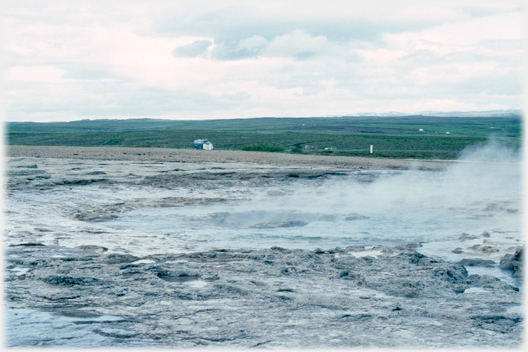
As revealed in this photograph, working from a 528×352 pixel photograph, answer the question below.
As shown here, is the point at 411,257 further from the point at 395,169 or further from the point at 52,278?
the point at 395,169

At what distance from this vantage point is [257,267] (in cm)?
745

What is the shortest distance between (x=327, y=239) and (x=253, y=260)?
2.71m

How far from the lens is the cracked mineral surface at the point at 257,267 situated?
16.1 feet

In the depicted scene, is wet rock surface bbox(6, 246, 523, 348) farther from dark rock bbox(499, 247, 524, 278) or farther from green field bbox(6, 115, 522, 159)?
green field bbox(6, 115, 522, 159)

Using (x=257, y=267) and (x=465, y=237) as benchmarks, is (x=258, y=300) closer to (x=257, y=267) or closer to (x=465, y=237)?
(x=257, y=267)

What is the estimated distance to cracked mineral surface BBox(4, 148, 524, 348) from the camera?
489 cm

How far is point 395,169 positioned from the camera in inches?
952

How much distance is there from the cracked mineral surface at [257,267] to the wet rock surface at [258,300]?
0.08 feet

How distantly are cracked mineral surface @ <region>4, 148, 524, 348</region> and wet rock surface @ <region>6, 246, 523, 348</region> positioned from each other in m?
0.02

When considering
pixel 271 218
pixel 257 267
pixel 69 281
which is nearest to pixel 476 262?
pixel 257 267

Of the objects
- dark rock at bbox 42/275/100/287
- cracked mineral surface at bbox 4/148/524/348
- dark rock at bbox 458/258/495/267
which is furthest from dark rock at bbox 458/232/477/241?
dark rock at bbox 42/275/100/287

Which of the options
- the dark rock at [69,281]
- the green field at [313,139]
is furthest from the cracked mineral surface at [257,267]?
the green field at [313,139]

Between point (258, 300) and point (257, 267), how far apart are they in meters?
1.62

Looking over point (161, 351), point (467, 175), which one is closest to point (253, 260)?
point (161, 351)
